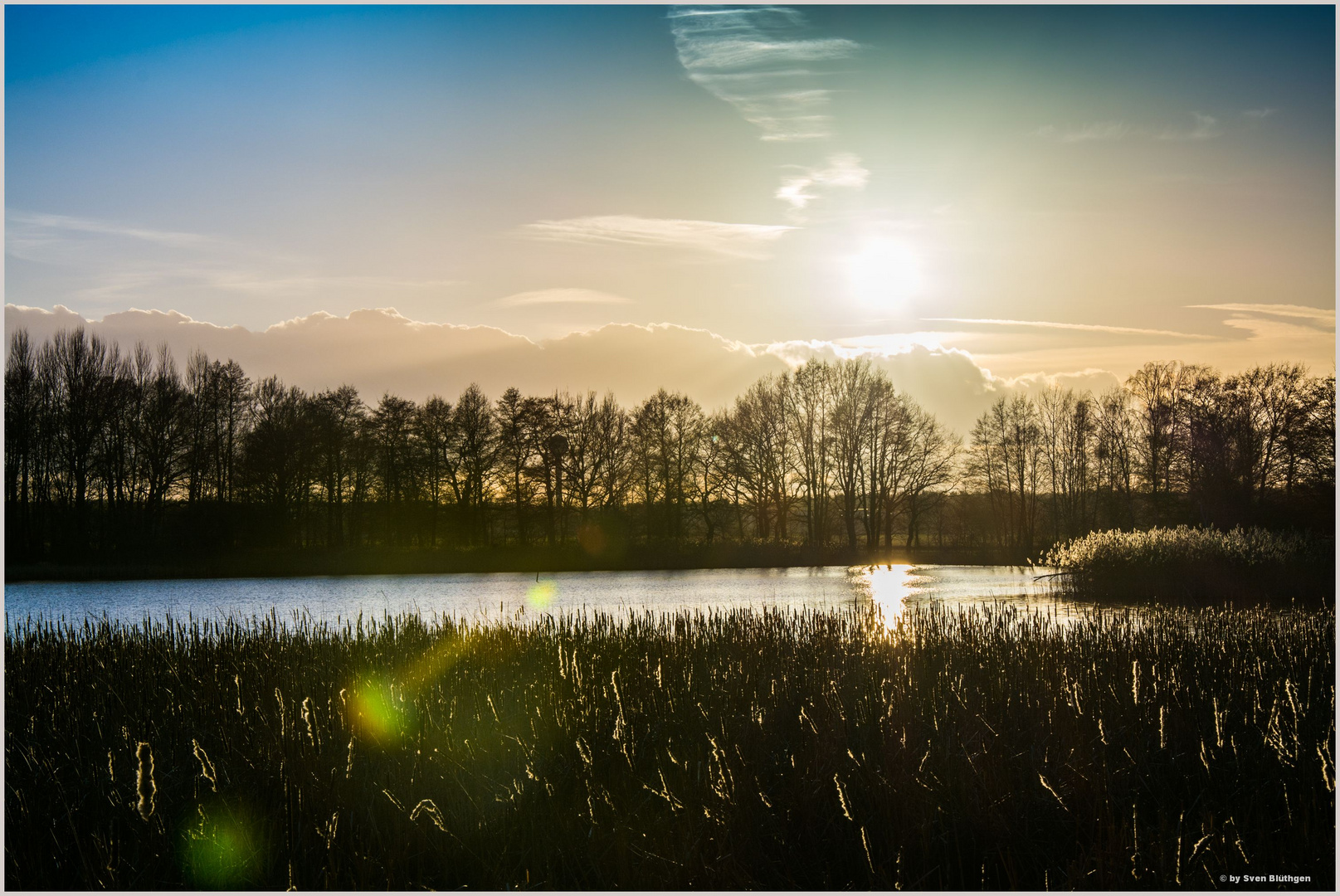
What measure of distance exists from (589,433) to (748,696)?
38.8 m

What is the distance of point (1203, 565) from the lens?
20.1 meters

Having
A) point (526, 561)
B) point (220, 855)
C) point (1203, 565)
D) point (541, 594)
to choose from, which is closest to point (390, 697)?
point (220, 855)

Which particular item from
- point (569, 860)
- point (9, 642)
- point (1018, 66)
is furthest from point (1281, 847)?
point (9, 642)

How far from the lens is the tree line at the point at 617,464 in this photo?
107 ft

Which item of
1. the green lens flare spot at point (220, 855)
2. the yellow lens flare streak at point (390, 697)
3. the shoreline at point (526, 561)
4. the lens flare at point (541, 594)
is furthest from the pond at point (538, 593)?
the green lens flare spot at point (220, 855)

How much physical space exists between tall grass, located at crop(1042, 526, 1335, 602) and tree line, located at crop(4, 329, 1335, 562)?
1197cm

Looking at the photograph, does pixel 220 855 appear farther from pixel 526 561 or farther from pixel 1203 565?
pixel 526 561

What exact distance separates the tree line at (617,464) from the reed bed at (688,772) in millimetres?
27696

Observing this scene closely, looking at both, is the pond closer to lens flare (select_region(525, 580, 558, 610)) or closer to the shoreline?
lens flare (select_region(525, 580, 558, 610))

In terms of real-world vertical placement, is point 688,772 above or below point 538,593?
above

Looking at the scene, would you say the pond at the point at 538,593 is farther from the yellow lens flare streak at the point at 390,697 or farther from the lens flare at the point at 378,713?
the lens flare at the point at 378,713

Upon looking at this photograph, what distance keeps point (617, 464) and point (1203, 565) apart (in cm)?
2953

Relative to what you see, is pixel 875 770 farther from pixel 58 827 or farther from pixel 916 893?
pixel 58 827

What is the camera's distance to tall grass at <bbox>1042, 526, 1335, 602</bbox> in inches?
750
